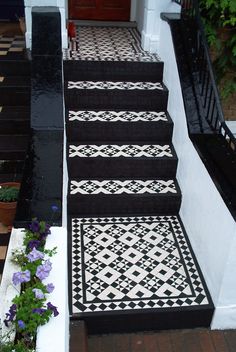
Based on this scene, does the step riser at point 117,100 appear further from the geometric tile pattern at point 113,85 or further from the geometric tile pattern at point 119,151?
the geometric tile pattern at point 119,151

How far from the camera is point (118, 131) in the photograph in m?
4.54

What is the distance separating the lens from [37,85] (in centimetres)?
371

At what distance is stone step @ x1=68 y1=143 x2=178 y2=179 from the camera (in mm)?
4285

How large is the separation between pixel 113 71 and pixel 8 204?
2.17 metres

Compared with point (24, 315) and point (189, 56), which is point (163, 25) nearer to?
point (189, 56)

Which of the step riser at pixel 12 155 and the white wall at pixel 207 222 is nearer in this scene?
the white wall at pixel 207 222

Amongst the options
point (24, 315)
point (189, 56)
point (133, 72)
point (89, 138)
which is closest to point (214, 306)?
point (24, 315)

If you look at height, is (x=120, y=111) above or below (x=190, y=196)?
above

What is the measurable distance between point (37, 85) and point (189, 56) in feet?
5.53

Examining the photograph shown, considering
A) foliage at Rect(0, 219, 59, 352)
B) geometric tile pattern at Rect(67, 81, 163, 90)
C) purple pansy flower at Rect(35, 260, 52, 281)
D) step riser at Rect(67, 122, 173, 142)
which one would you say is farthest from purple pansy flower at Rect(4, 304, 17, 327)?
geometric tile pattern at Rect(67, 81, 163, 90)

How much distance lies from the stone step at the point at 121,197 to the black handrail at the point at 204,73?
0.84 m

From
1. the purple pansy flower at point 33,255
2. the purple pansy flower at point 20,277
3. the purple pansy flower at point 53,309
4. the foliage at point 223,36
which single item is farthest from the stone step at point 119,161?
the purple pansy flower at point 53,309

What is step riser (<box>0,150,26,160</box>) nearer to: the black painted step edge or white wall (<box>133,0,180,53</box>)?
the black painted step edge

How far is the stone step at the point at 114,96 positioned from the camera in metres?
4.66
